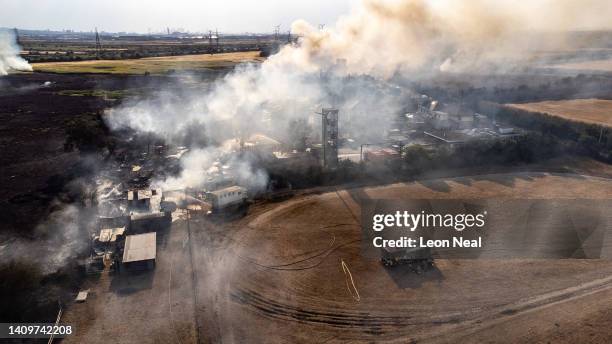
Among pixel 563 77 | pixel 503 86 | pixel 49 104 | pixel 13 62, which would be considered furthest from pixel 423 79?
pixel 13 62

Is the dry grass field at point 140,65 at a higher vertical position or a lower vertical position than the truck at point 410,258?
higher

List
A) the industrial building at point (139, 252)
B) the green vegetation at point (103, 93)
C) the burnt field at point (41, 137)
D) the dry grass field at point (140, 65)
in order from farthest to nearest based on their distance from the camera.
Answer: the dry grass field at point (140, 65)
the green vegetation at point (103, 93)
the burnt field at point (41, 137)
the industrial building at point (139, 252)

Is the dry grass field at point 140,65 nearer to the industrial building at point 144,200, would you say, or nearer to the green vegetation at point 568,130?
the green vegetation at point 568,130

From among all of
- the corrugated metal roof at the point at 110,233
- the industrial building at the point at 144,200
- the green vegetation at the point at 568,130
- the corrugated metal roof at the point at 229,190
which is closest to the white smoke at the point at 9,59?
the industrial building at the point at 144,200

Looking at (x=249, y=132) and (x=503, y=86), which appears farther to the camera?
(x=503, y=86)

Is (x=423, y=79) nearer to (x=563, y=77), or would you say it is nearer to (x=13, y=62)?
(x=563, y=77)

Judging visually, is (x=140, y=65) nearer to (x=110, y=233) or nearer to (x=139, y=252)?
(x=110, y=233)
